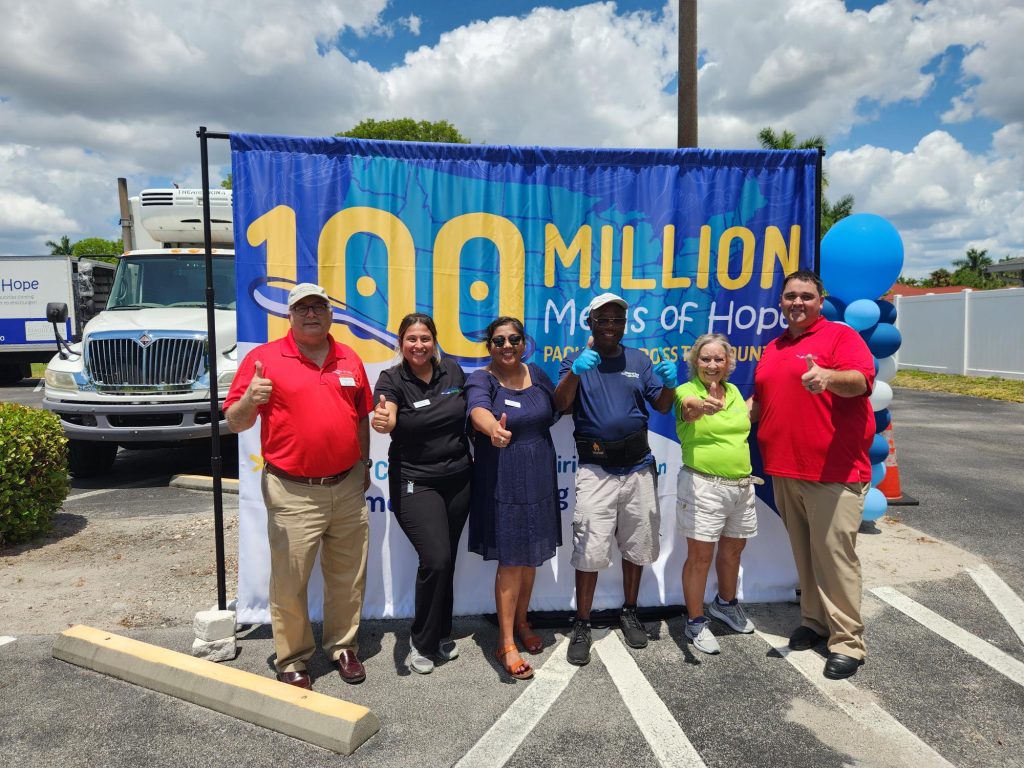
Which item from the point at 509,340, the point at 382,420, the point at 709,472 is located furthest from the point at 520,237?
the point at 709,472

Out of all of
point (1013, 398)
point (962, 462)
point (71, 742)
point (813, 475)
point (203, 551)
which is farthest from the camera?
point (1013, 398)

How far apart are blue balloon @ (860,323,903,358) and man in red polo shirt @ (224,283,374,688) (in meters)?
3.70

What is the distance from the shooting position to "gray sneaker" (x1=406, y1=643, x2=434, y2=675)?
336 centimetres

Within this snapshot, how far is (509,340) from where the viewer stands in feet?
10.9

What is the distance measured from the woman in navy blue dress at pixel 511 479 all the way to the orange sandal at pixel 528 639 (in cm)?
21

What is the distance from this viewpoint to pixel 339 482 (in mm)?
3270

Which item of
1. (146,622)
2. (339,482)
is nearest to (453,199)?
(339,482)

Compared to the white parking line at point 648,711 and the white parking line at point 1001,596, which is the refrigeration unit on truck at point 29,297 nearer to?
the white parking line at point 648,711

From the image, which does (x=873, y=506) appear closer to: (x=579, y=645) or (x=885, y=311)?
(x=885, y=311)

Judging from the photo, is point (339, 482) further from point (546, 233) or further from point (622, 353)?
point (546, 233)

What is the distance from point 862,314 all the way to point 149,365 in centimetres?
669

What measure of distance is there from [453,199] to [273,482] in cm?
191

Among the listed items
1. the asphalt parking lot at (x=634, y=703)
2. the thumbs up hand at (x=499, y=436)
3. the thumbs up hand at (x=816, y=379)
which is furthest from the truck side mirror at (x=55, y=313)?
the thumbs up hand at (x=816, y=379)

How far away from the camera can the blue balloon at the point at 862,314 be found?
4488mm
